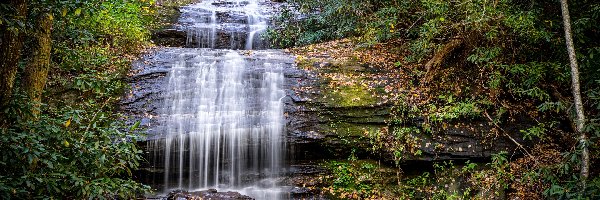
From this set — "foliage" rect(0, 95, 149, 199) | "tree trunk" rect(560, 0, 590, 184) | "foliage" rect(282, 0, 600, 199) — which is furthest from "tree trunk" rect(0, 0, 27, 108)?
"tree trunk" rect(560, 0, 590, 184)

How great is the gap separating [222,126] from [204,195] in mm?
1362

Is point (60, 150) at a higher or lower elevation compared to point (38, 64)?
lower

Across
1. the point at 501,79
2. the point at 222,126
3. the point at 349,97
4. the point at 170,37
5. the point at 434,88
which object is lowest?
the point at 222,126

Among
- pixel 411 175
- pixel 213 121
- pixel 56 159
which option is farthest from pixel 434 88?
pixel 56 159

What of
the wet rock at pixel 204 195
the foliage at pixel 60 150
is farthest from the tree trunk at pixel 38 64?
the wet rock at pixel 204 195

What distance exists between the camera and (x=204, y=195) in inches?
273

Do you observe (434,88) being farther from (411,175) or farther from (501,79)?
(411,175)

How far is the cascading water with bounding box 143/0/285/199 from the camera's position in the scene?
24.8 feet

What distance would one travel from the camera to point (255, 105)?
8.27 m

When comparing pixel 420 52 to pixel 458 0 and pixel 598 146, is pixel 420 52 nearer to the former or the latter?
pixel 458 0

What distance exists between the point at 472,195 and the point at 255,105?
164 inches

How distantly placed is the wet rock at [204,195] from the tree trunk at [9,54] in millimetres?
3054

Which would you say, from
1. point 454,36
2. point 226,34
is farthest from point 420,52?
point 226,34

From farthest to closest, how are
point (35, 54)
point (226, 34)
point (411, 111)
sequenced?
point (226, 34)
point (411, 111)
point (35, 54)
